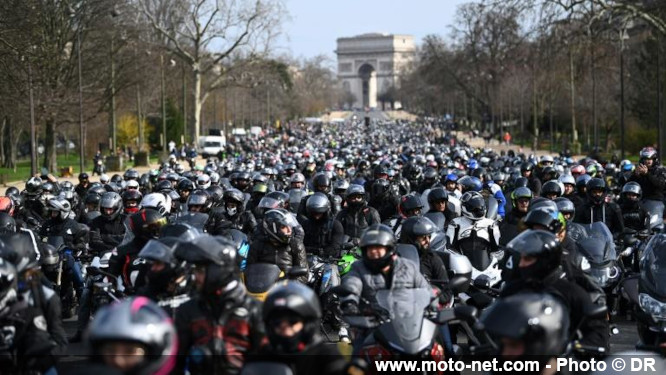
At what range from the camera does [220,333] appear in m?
6.58

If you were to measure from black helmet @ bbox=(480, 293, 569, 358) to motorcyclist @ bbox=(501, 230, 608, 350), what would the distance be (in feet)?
3.36

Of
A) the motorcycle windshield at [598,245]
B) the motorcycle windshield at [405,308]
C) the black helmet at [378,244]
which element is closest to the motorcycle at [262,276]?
the black helmet at [378,244]

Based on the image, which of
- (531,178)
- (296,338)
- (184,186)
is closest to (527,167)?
(531,178)

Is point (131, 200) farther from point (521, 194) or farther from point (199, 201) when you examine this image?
point (521, 194)

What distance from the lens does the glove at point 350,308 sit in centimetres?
803

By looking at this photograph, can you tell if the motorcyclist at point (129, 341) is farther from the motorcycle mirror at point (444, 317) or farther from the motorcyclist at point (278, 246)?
the motorcyclist at point (278, 246)

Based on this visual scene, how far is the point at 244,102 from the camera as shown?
116625 mm

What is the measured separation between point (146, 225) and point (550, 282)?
4340 mm

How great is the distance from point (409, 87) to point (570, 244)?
160 meters

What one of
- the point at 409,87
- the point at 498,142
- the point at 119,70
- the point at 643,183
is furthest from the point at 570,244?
the point at 409,87

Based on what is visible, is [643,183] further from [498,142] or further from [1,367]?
[498,142]

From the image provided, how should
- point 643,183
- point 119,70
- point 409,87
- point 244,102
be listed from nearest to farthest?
point 643,183 < point 119,70 < point 244,102 < point 409,87

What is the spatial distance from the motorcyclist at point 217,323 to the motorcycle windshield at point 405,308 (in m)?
1.24

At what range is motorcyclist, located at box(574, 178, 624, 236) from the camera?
14805 millimetres
